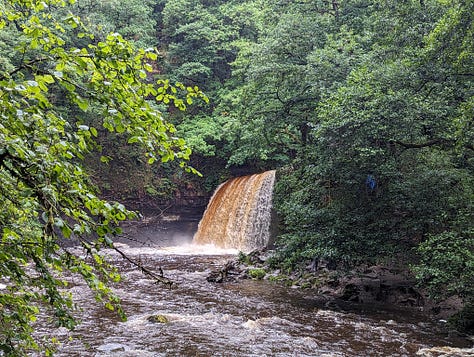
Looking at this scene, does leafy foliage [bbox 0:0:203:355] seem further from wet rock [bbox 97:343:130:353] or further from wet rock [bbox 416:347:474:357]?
wet rock [bbox 416:347:474:357]

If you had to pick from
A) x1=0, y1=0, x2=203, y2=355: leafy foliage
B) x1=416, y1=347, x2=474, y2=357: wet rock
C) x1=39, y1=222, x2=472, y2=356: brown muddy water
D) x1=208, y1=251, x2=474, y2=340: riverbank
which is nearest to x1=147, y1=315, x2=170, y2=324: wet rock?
x1=39, y1=222, x2=472, y2=356: brown muddy water

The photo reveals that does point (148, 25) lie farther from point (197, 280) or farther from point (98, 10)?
point (197, 280)

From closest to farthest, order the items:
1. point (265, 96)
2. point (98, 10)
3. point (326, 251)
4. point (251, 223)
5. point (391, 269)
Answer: point (326, 251), point (391, 269), point (265, 96), point (251, 223), point (98, 10)

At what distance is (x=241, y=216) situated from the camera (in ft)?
70.1

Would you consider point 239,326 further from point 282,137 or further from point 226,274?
point 282,137

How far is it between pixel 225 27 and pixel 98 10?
817cm

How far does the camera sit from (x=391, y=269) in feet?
43.1

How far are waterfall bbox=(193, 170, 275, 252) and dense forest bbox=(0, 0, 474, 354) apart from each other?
2.07 meters

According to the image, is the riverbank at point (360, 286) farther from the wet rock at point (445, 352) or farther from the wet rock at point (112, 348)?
the wet rock at point (112, 348)

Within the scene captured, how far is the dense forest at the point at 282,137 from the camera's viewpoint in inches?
100

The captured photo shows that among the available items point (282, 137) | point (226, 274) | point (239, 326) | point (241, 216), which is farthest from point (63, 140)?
point (282, 137)

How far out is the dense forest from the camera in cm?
255

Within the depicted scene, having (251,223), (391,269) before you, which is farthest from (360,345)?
(251,223)

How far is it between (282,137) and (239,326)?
586 inches
